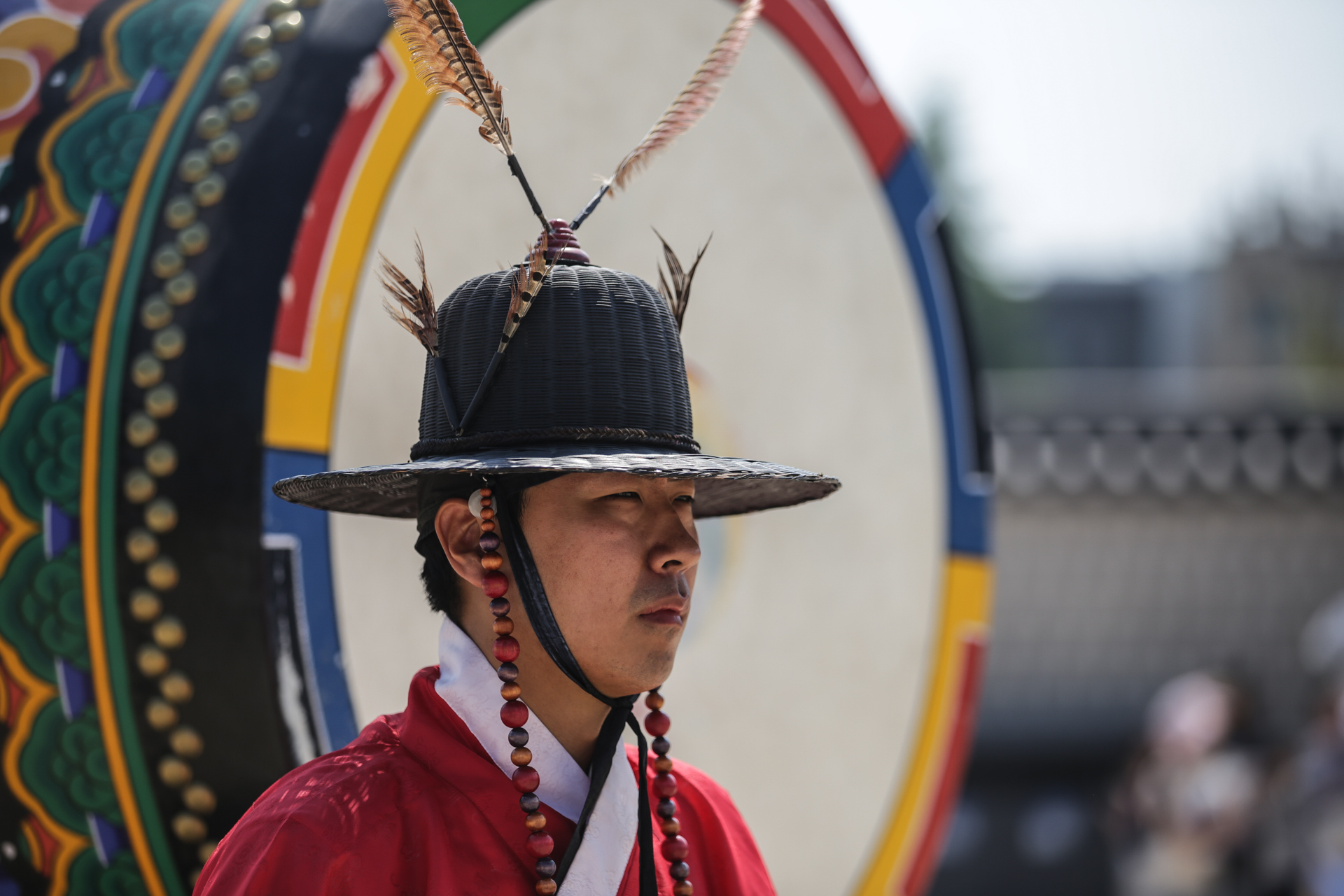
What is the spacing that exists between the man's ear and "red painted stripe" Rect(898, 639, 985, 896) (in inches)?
47.1

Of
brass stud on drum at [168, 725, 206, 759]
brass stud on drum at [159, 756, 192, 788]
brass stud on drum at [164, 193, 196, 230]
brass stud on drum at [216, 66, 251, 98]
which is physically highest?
brass stud on drum at [216, 66, 251, 98]

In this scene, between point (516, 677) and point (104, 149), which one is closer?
point (516, 677)

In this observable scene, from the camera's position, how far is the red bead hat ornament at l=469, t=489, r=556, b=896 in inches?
41.3

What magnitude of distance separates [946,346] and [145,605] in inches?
53.0

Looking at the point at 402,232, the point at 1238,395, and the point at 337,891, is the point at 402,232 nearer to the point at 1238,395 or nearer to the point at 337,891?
the point at 337,891

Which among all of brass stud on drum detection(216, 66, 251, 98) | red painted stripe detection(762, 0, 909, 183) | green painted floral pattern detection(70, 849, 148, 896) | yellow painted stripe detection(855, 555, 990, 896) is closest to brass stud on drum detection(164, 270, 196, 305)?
brass stud on drum detection(216, 66, 251, 98)

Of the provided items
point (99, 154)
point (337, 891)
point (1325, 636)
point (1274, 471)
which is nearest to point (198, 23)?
point (99, 154)

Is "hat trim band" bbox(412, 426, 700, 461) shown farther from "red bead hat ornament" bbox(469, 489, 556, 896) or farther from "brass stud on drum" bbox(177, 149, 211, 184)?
"brass stud on drum" bbox(177, 149, 211, 184)

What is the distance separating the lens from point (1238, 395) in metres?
9.70

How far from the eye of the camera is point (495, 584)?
1.05 meters

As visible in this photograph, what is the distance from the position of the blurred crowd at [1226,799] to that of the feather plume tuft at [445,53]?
18.8ft

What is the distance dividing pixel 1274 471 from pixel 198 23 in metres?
9.39

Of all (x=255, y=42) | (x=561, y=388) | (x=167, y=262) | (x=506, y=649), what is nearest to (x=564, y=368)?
(x=561, y=388)

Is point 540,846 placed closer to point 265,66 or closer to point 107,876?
point 107,876
